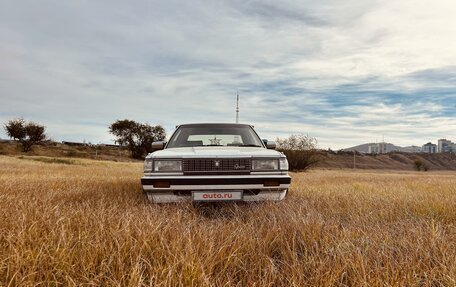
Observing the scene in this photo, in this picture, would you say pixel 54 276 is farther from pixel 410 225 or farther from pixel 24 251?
pixel 410 225

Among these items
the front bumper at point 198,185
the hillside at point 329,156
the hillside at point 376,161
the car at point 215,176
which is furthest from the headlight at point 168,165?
A: the hillside at point 376,161

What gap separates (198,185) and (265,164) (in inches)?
39.6

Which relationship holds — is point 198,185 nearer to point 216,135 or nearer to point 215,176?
point 215,176

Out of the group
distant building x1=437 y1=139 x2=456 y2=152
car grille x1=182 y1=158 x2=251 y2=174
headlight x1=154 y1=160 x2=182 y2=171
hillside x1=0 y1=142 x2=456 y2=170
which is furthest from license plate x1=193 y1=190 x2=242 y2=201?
distant building x1=437 y1=139 x2=456 y2=152

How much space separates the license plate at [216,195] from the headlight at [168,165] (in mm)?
435

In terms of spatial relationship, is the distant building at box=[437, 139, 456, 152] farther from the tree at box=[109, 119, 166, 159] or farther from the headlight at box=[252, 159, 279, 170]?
the headlight at box=[252, 159, 279, 170]

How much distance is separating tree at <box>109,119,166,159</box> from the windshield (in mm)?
42023

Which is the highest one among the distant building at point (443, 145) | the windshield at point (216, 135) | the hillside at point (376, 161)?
the distant building at point (443, 145)

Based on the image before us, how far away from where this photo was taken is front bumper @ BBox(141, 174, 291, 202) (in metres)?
4.77

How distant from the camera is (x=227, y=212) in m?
5.11

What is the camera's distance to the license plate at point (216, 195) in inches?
188

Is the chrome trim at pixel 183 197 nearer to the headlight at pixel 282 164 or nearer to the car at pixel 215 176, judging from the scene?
the car at pixel 215 176

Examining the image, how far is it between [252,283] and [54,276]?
1265mm

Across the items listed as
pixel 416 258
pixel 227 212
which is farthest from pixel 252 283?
pixel 227 212
